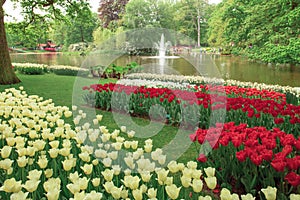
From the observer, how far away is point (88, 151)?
2.51 m

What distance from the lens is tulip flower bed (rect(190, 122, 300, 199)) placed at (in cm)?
219

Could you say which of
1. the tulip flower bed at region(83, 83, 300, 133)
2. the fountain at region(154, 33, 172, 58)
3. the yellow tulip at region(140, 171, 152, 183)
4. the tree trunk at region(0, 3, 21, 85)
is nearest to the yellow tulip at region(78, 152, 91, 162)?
the yellow tulip at region(140, 171, 152, 183)

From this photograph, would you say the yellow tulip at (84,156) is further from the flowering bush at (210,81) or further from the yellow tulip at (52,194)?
the flowering bush at (210,81)

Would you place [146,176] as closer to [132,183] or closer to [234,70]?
[132,183]

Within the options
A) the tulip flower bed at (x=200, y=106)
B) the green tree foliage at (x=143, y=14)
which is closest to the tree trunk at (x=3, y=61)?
the tulip flower bed at (x=200, y=106)

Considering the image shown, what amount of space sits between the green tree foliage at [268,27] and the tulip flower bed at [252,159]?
12193 millimetres

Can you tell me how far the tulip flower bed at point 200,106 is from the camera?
395cm

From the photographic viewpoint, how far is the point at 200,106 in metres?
4.82

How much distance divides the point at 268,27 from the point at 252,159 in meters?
15.8

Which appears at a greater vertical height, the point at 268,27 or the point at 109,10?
the point at 109,10

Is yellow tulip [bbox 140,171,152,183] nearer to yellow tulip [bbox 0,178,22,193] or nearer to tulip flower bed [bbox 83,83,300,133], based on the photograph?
yellow tulip [bbox 0,178,22,193]

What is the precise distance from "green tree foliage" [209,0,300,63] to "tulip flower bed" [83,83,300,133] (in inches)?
340

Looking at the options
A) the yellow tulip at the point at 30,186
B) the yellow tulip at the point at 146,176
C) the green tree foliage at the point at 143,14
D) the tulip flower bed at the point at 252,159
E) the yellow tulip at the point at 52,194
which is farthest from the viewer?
the green tree foliage at the point at 143,14

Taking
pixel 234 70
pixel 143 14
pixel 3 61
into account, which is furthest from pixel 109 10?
pixel 3 61
